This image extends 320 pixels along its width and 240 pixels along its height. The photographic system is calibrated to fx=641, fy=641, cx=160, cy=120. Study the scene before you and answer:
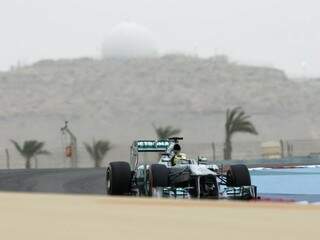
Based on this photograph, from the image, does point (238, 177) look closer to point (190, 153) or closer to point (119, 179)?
point (119, 179)

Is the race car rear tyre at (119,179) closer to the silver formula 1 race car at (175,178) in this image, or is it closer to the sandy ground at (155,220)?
the silver formula 1 race car at (175,178)

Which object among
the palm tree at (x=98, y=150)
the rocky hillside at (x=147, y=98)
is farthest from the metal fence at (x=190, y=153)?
the rocky hillside at (x=147, y=98)

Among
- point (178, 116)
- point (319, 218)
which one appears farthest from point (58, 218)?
point (178, 116)

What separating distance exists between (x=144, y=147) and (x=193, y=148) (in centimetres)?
5635

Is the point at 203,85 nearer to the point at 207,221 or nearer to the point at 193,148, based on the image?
the point at 193,148

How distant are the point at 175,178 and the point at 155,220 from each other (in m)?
8.69

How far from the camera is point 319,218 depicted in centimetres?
566

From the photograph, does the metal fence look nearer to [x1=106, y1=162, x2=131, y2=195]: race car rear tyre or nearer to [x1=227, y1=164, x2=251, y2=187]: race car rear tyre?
[x1=106, y1=162, x2=131, y2=195]: race car rear tyre

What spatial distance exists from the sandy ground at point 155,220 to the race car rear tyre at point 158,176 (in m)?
6.62

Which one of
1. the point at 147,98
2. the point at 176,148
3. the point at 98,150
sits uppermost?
the point at 147,98

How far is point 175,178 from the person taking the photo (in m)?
14.4

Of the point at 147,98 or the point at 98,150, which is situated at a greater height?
the point at 147,98


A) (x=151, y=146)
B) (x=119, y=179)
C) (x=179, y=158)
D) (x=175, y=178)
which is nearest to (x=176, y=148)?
(x=179, y=158)

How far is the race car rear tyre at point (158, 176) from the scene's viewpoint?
1389cm
